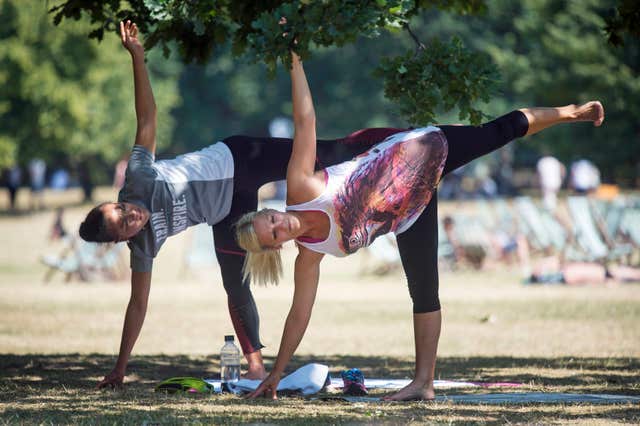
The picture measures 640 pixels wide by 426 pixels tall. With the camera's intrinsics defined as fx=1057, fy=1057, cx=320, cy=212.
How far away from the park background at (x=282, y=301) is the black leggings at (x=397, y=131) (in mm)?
609

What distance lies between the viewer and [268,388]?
21.0 feet

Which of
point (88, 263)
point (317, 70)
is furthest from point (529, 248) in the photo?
point (317, 70)

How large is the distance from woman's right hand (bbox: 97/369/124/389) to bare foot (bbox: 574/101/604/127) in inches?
133

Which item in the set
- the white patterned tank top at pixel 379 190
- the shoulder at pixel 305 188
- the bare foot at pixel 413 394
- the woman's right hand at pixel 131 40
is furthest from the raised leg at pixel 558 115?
the woman's right hand at pixel 131 40

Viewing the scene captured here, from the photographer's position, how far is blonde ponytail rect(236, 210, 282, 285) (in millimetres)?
5859

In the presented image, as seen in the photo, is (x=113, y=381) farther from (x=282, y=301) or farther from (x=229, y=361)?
(x=282, y=301)

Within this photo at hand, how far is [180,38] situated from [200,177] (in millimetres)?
1808

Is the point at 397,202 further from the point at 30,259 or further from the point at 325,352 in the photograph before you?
the point at 30,259

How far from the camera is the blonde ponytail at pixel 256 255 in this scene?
5.86 metres

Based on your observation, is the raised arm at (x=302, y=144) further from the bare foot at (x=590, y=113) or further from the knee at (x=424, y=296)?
the bare foot at (x=590, y=113)

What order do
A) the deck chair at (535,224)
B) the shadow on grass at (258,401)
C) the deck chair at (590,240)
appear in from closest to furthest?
the shadow on grass at (258,401) → the deck chair at (590,240) → the deck chair at (535,224)

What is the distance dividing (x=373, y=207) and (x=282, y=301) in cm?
1019

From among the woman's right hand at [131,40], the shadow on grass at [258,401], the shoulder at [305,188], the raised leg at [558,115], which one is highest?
the woman's right hand at [131,40]

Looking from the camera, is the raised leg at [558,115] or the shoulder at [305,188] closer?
the shoulder at [305,188]
